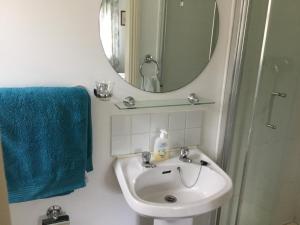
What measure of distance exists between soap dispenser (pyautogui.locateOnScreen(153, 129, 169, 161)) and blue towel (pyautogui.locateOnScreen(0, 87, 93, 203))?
15.0 inches

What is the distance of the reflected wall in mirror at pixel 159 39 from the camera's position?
1.31 meters

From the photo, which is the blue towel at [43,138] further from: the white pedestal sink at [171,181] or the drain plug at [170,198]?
the drain plug at [170,198]

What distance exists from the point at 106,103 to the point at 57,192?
49 centimetres

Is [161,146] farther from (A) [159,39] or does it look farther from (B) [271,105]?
(B) [271,105]

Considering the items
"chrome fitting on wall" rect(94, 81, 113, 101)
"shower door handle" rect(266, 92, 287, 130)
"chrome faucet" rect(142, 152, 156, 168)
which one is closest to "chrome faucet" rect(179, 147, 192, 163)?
"chrome faucet" rect(142, 152, 156, 168)

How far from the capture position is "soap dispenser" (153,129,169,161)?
1.47 metres

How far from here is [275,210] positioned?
7.00 ft

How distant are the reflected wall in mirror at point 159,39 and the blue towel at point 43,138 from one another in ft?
0.96

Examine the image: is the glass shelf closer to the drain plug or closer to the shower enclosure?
the shower enclosure

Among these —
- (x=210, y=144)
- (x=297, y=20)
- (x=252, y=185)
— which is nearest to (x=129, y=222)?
(x=210, y=144)

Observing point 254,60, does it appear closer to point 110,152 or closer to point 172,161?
point 172,161

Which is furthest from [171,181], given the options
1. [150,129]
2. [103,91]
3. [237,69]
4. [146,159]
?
[237,69]

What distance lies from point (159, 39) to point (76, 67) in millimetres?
448

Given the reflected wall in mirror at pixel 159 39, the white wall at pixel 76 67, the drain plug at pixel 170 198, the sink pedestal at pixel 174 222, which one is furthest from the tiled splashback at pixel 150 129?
the sink pedestal at pixel 174 222
